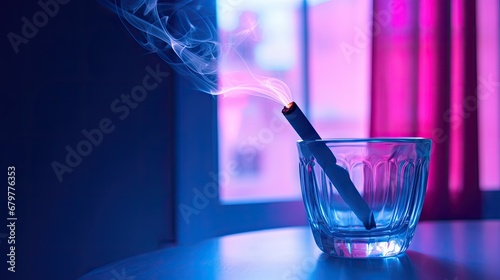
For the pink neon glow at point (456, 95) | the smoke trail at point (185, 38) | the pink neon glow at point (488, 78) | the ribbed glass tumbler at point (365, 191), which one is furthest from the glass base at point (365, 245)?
the pink neon glow at point (488, 78)

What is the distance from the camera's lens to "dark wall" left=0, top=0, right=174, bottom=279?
4.47ft

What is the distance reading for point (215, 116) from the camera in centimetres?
153

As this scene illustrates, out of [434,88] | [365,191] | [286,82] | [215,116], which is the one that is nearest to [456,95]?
[434,88]

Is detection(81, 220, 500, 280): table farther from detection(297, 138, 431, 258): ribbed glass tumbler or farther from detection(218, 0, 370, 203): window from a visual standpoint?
detection(218, 0, 370, 203): window

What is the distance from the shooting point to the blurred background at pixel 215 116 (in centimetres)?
138

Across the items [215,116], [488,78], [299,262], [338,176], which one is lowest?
[299,262]

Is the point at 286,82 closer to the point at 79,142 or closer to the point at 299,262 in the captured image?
the point at 79,142

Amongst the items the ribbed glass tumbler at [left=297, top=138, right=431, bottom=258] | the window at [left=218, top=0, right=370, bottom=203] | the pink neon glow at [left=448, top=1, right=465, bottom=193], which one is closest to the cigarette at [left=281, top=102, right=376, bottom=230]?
the ribbed glass tumbler at [left=297, top=138, right=431, bottom=258]

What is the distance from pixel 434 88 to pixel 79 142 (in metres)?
1.01

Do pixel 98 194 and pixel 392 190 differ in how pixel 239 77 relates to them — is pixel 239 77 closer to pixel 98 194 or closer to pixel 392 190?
pixel 98 194

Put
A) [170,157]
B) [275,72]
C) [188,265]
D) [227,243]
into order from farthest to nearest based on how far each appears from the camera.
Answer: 1. [275,72]
2. [170,157]
3. [227,243]
4. [188,265]

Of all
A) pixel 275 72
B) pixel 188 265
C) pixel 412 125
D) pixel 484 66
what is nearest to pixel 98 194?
pixel 275 72

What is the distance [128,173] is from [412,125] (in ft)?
2.70

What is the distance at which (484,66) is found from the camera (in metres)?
1.76
